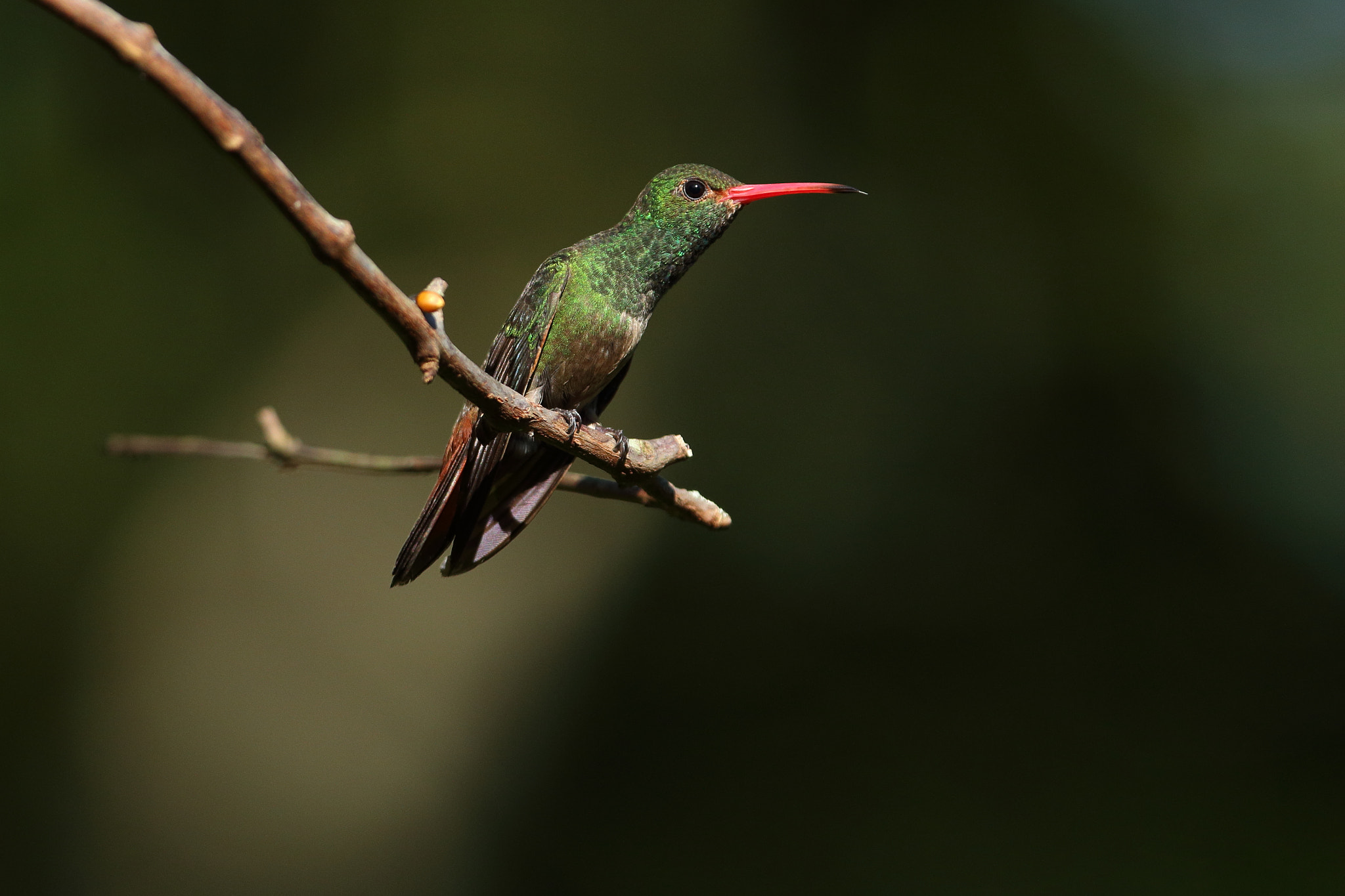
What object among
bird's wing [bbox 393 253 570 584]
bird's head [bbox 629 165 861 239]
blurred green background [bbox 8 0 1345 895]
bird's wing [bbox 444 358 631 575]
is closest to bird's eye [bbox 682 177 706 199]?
bird's head [bbox 629 165 861 239]

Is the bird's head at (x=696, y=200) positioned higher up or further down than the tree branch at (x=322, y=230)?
higher up

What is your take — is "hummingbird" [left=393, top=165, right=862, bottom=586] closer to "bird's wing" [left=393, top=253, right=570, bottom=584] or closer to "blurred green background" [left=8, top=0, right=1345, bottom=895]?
"bird's wing" [left=393, top=253, right=570, bottom=584]

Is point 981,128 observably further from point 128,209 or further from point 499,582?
point 128,209

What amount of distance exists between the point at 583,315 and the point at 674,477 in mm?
3584

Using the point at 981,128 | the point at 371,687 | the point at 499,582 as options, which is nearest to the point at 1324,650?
the point at 981,128

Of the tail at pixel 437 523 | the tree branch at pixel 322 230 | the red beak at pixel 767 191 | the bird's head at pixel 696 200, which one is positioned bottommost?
the tail at pixel 437 523

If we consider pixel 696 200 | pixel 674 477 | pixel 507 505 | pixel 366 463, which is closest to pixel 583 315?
pixel 696 200

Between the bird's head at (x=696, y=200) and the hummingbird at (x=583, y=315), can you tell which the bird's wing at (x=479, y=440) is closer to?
the hummingbird at (x=583, y=315)

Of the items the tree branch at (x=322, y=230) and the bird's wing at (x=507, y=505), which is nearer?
the tree branch at (x=322, y=230)

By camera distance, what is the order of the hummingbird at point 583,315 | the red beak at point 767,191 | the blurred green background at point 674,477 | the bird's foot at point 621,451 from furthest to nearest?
the blurred green background at point 674,477, the hummingbird at point 583,315, the red beak at point 767,191, the bird's foot at point 621,451

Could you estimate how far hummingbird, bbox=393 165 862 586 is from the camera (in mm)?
2582

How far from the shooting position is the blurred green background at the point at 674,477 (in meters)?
5.76

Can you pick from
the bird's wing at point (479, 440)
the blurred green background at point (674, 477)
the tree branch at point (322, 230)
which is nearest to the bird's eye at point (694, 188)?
the bird's wing at point (479, 440)

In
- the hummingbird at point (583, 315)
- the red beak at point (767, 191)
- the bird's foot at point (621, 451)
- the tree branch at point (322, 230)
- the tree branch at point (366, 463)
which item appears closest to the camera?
the tree branch at point (322, 230)
